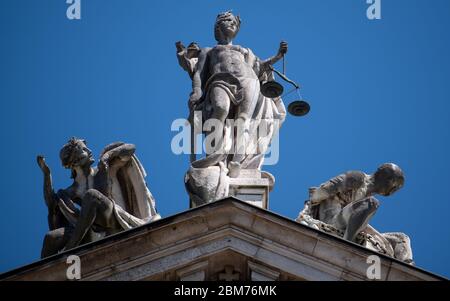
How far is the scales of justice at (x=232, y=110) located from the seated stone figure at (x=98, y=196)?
34.6 inches

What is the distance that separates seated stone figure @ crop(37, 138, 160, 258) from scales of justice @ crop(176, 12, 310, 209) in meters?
0.88

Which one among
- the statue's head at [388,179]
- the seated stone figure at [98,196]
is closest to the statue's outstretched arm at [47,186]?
the seated stone figure at [98,196]

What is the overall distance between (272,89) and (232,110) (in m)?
A: 1.03

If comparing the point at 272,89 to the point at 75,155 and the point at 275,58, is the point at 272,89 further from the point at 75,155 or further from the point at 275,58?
the point at 75,155

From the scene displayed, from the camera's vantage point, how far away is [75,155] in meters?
27.1

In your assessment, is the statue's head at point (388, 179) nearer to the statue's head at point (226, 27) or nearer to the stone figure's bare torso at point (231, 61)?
the stone figure's bare torso at point (231, 61)

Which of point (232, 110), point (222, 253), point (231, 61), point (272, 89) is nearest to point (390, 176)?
point (272, 89)

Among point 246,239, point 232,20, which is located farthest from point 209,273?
point 232,20

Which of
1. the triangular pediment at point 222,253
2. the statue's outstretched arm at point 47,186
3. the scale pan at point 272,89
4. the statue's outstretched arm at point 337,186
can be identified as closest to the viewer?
the triangular pediment at point 222,253

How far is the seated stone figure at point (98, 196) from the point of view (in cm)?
2608

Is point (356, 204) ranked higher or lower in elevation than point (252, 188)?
lower
